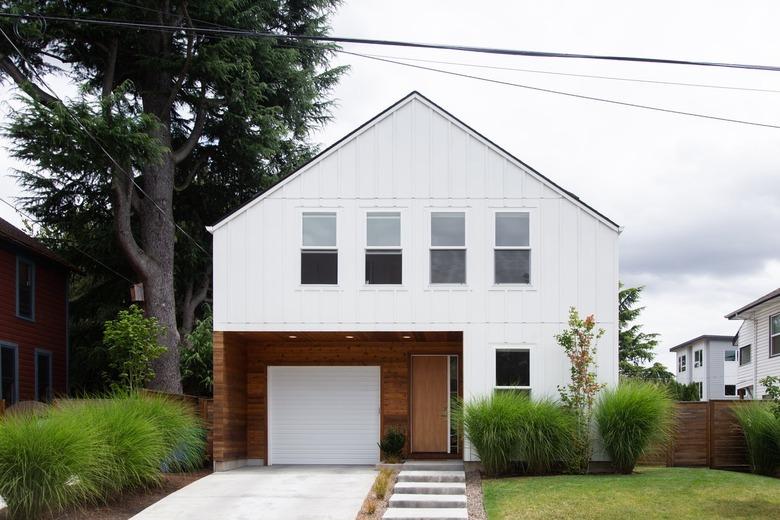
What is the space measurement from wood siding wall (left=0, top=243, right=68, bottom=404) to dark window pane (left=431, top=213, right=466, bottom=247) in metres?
12.0

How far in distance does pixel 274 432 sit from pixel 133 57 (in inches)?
466

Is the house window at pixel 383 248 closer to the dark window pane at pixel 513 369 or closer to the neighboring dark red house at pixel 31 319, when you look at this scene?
the dark window pane at pixel 513 369

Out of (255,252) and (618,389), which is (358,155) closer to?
(255,252)

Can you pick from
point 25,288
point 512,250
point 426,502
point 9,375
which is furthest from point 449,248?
point 25,288

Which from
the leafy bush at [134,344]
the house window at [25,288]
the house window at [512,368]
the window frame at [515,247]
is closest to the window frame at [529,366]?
the house window at [512,368]

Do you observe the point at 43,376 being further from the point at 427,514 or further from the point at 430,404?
the point at 427,514

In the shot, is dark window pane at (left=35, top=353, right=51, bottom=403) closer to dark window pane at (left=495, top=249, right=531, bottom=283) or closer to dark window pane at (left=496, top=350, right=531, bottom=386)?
dark window pane at (left=496, top=350, right=531, bottom=386)

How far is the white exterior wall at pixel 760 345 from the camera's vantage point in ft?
97.6

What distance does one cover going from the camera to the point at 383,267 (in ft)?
59.0

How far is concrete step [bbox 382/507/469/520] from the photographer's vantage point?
13.0 metres

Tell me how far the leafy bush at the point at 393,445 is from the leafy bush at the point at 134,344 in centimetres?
637

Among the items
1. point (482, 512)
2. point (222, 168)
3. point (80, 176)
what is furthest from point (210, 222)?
point (482, 512)

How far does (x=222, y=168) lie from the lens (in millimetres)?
27688

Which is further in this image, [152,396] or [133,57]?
[133,57]
